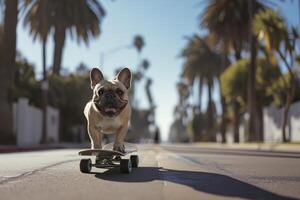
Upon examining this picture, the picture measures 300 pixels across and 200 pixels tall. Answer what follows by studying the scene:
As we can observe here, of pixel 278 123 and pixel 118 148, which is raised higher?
pixel 278 123

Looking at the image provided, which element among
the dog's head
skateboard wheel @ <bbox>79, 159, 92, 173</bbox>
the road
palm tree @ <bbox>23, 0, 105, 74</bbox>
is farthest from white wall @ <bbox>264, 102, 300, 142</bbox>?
the dog's head

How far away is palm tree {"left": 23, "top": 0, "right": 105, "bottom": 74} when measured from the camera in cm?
4797

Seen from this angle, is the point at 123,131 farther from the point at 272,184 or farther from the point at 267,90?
the point at 267,90

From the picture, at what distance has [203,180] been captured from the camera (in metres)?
10.2

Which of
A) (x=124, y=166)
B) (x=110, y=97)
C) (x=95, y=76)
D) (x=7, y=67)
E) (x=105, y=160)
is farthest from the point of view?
(x=7, y=67)

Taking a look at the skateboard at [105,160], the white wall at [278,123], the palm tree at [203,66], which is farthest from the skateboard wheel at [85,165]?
the palm tree at [203,66]

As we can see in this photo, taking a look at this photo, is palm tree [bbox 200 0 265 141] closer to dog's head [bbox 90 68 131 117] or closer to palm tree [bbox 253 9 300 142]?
palm tree [bbox 253 9 300 142]

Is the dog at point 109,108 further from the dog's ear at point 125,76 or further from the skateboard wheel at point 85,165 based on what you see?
the skateboard wheel at point 85,165

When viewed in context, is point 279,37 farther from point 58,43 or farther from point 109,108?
point 109,108

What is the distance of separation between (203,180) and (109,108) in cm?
206

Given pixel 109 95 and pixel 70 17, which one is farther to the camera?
pixel 70 17

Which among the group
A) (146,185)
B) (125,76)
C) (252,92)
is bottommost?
(146,185)

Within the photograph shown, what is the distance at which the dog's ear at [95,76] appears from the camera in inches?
443

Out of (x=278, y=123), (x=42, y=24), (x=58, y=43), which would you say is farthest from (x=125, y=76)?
(x=278, y=123)
